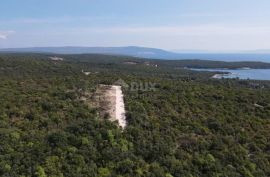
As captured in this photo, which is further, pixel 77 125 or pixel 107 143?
pixel 77 125

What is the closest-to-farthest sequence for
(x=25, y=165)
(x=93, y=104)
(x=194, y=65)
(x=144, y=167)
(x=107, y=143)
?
1. (x=25, y=165)
2. (x=144, y=167)
3. (x=107, y=143)
4. (x=93, y=104)
5. (x=194, y=65)

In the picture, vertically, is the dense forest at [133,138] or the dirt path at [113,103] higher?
the dirt path at [113,103]

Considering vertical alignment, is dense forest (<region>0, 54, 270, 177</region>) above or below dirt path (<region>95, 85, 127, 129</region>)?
below

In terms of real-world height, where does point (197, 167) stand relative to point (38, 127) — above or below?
below

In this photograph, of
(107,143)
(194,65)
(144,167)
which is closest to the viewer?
(144,167)

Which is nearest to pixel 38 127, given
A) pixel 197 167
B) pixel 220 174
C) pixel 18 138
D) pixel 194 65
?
pixel 18 138

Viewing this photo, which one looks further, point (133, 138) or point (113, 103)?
point (113, 103)

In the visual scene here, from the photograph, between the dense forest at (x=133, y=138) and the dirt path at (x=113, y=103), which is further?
the dirt path at (x=113, y=103)

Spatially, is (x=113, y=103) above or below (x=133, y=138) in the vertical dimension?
above

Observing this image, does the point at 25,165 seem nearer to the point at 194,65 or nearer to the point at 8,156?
the point at 8,156

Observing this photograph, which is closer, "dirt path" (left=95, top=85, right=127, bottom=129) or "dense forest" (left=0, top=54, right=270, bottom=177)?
"dense forest" (left=0, top=54, right=270, bottom=177)
